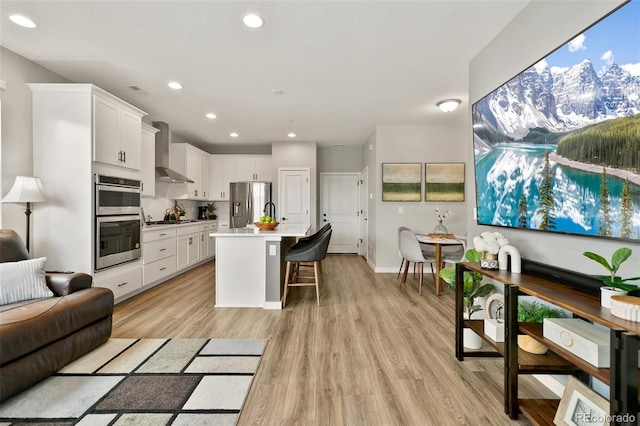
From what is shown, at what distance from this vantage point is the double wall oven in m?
3.04

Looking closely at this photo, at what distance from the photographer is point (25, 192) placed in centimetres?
254

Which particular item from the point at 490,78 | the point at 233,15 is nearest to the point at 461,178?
the point at 490,78

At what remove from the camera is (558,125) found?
156 centimetres

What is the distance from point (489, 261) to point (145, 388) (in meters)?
2.36

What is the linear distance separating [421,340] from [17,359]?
278 cm

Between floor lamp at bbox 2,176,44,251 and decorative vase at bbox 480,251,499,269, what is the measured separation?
12.5ft

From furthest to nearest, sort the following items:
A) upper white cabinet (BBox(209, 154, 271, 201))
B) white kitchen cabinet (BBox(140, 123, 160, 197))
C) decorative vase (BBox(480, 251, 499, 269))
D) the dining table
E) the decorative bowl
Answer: upper white cabinet (BBox(209, 154, 271, 201)) < white kitchen cabinet (BBox(140, 123, 160, 197)) < the dining table < the decorative bowl < decorative vase (BBox(480, 251, 499, 269))

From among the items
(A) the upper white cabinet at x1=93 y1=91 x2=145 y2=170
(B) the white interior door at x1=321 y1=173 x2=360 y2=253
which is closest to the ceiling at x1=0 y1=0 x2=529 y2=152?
(A) the upper white cabinet at x1=93 y1=91 x2=145 y2=170

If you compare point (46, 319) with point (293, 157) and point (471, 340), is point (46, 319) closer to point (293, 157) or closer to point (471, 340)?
point (471, 340)

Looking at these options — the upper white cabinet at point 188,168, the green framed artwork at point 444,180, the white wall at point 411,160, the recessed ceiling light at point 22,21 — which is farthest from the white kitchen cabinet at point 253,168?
the recessed ceiling light at point 22,21

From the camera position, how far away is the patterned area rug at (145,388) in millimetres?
1513

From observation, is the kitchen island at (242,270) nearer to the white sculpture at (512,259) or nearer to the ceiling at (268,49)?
the ceiling at (268,49)

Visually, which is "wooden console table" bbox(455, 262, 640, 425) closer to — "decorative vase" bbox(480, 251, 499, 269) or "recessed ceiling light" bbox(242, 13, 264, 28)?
"decorative vase" bbox(480, 251, 499, 269)

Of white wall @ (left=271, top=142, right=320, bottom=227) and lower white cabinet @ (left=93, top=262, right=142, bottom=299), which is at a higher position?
white wall @ (left=271, top=142, right=320, bottom=227)
